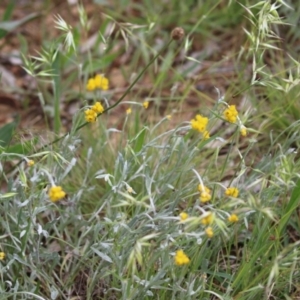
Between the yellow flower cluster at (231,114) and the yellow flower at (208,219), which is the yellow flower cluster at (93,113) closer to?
the yellow flower cluster at (231,114)

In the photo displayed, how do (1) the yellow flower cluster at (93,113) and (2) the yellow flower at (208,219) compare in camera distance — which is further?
(1) the yellow flower cluster at (93,113)

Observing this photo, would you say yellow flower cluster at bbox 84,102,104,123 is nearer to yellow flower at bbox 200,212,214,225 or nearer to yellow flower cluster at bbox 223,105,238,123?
yellow flower cluster at bbox 223,105,238,123

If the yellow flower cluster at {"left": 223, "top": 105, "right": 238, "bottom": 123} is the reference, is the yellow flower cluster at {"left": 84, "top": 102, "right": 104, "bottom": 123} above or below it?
below

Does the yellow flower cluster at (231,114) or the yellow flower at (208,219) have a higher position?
the yellow flower cluster at (231,114)

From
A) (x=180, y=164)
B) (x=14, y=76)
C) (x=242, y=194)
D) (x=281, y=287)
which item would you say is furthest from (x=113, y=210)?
(x=14, y=76)

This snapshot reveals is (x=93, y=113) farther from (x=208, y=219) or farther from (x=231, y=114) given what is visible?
(x=208, y=219)

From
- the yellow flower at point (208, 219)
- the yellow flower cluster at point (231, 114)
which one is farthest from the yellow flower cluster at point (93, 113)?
the yellow flower at point (208, 219)

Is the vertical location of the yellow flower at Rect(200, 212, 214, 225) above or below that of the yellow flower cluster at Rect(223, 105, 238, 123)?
below

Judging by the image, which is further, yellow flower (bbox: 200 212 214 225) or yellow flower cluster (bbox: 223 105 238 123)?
yellow flower cluster (bbox: 223 105 238 123)

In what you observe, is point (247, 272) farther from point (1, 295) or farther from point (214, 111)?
point (1, 295)

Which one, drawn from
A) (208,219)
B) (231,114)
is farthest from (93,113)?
(208,219)

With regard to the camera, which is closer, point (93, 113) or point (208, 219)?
point (208, 219)

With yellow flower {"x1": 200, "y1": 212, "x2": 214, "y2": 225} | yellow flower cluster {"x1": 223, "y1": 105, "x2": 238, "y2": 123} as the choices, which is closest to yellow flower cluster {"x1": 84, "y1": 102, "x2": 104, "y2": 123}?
yellow flower cluster {"x1": 223, "y1": 105, "x2": 238, "y2": 123}
